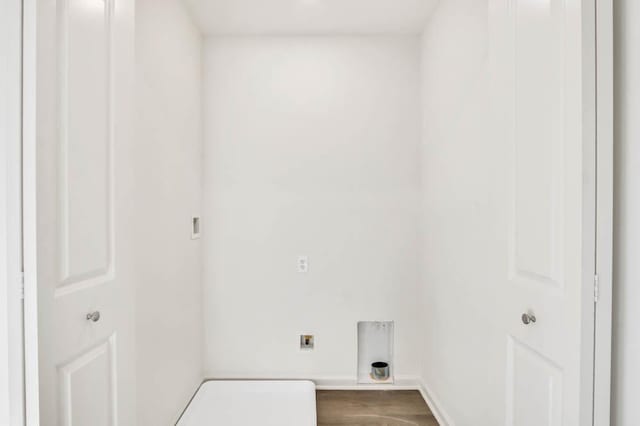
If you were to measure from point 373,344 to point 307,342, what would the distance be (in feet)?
1.52

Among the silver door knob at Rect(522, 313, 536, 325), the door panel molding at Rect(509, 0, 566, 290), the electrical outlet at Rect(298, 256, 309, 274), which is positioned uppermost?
the door panel molding at Rect(509, 0, 566, 290)

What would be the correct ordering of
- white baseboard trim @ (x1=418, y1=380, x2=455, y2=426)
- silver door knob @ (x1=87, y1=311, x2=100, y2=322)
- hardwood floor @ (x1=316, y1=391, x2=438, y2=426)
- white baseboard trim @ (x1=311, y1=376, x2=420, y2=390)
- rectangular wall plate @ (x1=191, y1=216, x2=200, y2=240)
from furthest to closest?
white baseboard trim @ (x1=311, y1=376, x2=420, y2=390)
rectangular wall plate @ (x1=191, y1=216, x2=200, y2=240)
hardwood floor @ (x1=316, y1=391, x2=438, y2=426)
white baseboard trim @ (x1=418, y1=380, x2=455, y2=426)
silver door knob @ (x1=87, y1=311, x2=100, y2=322)

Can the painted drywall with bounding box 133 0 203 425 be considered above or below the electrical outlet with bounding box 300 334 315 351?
above

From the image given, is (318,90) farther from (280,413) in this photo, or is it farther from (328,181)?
(280,413)

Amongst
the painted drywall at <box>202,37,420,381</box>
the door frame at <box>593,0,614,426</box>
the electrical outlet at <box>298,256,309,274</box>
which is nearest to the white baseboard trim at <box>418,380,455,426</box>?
the painted drywall at <box>202,37,420,381</box>

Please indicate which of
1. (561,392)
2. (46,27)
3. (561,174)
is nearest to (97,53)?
(46,27)

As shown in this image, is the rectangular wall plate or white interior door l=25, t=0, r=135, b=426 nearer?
white interior door l=25, t=0, r=135, b=426

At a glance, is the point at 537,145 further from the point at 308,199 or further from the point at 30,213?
the point at 308,199

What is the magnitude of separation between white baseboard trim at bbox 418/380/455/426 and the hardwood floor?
0.09ft

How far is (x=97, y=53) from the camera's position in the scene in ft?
3.98

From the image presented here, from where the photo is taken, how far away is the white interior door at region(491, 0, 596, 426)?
3.14 ft

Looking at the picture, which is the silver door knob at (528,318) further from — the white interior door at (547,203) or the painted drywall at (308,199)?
the painted drywall at (308,199)

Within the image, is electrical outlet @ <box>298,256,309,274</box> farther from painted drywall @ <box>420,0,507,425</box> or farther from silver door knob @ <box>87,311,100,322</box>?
silver door knob @ <box>87,311,100,322</box>

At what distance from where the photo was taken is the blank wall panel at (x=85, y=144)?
3.47ft
